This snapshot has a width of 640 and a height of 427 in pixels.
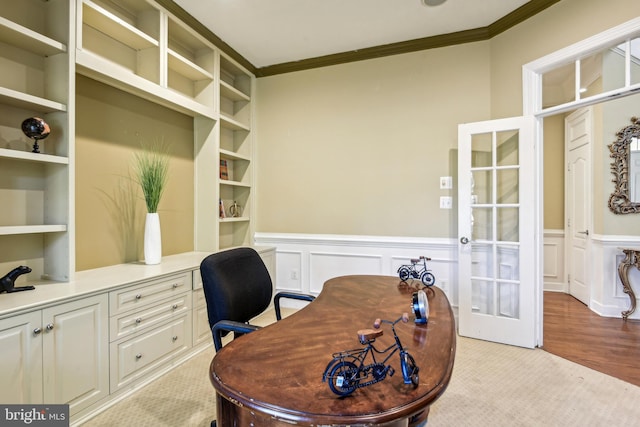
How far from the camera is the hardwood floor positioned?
2.51 meters

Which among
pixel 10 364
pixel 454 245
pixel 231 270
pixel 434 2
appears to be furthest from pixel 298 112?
pixel 10 364

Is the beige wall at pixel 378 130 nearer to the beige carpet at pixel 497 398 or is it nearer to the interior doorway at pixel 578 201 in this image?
the beige carpet at pixel 497 398

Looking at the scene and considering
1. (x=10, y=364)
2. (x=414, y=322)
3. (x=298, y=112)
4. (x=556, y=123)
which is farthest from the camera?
(x=556, y=123)

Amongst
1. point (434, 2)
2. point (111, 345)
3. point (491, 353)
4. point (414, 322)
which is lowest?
point (491, 353)

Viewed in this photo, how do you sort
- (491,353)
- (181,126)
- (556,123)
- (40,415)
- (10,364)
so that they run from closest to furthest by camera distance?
(10,364)
(40,415)
(491,353)
(181,126)
(556,123)

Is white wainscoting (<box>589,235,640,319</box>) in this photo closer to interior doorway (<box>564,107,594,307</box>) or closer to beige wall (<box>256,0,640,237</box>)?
interior doorway (<box>564,107,594,307</box>)

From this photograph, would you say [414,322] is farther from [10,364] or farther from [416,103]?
[416,103]

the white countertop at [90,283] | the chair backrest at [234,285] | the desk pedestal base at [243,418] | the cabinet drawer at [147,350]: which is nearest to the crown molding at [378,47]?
the white countertop at [90,283]

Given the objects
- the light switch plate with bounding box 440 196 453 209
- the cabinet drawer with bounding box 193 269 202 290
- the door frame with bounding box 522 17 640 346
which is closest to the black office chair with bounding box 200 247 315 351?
the cabinet drawer with bounding box 193 269 202 290

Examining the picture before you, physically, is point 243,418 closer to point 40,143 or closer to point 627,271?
point 40,143

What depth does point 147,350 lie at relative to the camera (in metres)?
2.24

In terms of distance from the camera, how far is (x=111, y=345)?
1985mm

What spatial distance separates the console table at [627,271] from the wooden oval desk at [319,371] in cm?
328

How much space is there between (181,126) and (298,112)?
1.37 metres
